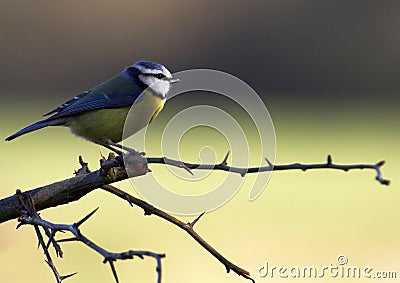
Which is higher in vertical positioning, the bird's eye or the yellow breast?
the bird's eye

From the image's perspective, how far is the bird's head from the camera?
3.47 m

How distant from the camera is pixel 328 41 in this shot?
53.1ft

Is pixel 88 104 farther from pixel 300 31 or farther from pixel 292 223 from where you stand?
pixel 300 31

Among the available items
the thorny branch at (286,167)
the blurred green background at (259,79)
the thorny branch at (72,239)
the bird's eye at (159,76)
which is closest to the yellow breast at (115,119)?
the bird's eye at (159,76)

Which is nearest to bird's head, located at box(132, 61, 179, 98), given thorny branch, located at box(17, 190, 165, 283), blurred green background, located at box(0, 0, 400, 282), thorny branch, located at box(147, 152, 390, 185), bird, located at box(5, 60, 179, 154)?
bird, located at box(5, 60, 179, 154)

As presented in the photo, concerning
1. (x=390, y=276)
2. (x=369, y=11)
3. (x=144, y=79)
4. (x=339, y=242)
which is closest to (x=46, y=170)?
(x=339, y=242)

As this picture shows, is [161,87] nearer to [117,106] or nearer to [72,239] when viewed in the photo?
[117,106]

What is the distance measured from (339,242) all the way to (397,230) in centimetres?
76

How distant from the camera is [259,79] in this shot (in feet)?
50.3

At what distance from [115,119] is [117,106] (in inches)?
3.1

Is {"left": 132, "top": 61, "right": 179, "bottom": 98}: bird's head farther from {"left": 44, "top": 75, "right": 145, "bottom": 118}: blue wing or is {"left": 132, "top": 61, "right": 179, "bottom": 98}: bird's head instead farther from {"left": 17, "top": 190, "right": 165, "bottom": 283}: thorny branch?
{"left": 17, "top": 190, "right": 165, "bottom": 283}: thorny branch

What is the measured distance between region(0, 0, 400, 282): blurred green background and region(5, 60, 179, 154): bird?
4.07 metres

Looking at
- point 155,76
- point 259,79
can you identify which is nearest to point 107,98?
point 155,76

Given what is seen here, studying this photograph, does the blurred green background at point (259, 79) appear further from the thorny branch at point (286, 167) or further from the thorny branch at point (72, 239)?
the thorny branch at point (286, 167)
